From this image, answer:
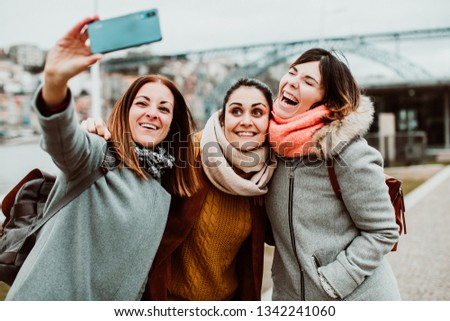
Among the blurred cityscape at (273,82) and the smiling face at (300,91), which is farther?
the blurred cityscape at (273,82)

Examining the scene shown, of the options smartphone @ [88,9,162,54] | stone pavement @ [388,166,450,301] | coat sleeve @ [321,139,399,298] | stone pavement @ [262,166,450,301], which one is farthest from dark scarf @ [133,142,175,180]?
stone pavement @ [388,166,450,301]

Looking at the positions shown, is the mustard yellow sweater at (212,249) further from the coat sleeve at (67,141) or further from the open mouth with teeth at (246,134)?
the coat sleeve at (67,141)

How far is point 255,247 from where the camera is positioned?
2115 mm

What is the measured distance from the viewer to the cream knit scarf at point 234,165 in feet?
6.44

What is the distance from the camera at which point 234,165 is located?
2.04 m

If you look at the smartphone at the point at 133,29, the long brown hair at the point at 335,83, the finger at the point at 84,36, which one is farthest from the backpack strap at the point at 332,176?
the finger at the point at 84,36

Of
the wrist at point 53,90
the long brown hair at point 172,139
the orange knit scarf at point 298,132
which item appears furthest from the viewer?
the orange knit scarf at point 298,132

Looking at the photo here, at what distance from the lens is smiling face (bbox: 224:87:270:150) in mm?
2047

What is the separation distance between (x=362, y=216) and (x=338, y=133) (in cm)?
35

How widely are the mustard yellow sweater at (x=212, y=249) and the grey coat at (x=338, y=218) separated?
0.16m

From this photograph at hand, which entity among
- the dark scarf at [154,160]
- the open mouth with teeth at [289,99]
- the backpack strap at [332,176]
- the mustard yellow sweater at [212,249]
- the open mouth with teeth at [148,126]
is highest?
the open mouth with teeth at [289,99]

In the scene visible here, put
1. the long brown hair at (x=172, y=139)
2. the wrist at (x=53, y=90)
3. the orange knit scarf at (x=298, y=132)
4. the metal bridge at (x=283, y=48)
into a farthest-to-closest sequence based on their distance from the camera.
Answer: the metal bridge at (x=283, y=48), the orange knit scarf at (x=298, y=132), the long brown hair at (x=172, y=139), the wrist at (x=53, y=90)

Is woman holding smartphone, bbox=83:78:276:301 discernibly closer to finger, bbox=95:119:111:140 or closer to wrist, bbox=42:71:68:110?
finger, bbox=95:119:111:140

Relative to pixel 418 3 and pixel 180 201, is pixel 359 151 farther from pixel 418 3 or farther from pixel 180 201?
pixel 418 3
